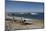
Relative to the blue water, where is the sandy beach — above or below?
below

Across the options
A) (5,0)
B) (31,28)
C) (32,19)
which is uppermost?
(5,0)

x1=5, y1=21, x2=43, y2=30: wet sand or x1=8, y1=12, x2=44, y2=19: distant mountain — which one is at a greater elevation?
x1=8, y1=12, x2=44, y2=19: distant mountain

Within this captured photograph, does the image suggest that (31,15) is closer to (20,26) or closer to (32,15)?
(32,15)

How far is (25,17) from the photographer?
1026 mm

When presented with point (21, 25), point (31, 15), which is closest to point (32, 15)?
point (31, 15)

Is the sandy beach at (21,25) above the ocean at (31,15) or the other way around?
the other way around

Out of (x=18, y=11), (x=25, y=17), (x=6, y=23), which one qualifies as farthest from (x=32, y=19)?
(x=6, y=23)

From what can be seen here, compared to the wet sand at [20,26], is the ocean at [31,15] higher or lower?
higher

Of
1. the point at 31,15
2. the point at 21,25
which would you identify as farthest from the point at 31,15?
the point at 21,25

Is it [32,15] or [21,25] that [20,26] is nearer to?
[21,25]

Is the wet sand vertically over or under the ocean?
under

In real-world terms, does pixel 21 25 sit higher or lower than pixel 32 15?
lower
